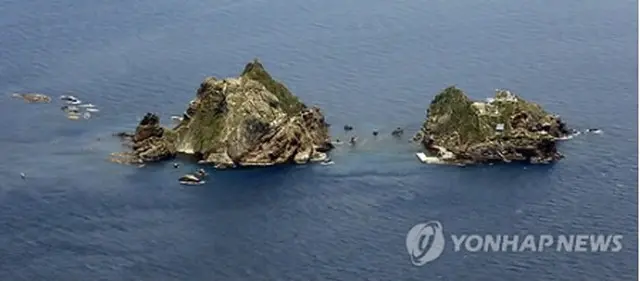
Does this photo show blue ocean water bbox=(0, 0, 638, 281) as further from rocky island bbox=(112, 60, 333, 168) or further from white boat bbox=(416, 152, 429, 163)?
rocky island bbox=(112, 60, 333, 168)

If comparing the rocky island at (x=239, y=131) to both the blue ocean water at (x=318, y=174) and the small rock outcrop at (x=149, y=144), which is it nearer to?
the small rock outcrop at (x=149, y=144)

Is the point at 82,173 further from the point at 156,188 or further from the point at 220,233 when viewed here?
the point at 220,233

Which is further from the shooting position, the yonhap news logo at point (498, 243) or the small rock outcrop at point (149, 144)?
the small rock outcrop at point (149, 144)

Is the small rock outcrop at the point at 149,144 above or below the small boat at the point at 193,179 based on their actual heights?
above

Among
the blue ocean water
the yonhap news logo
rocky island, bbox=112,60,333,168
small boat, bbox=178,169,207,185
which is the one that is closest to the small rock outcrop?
rocky island, bbox=112,60,333,168

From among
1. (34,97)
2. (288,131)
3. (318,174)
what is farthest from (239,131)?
(34,97)

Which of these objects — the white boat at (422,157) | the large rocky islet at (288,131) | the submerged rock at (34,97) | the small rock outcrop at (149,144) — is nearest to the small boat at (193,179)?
the large rocky islet at (288,131)

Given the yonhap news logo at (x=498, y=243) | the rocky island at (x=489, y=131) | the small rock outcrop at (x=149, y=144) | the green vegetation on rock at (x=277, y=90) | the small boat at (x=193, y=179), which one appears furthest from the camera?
the green vegetation on rock at (x=277, y=90)
